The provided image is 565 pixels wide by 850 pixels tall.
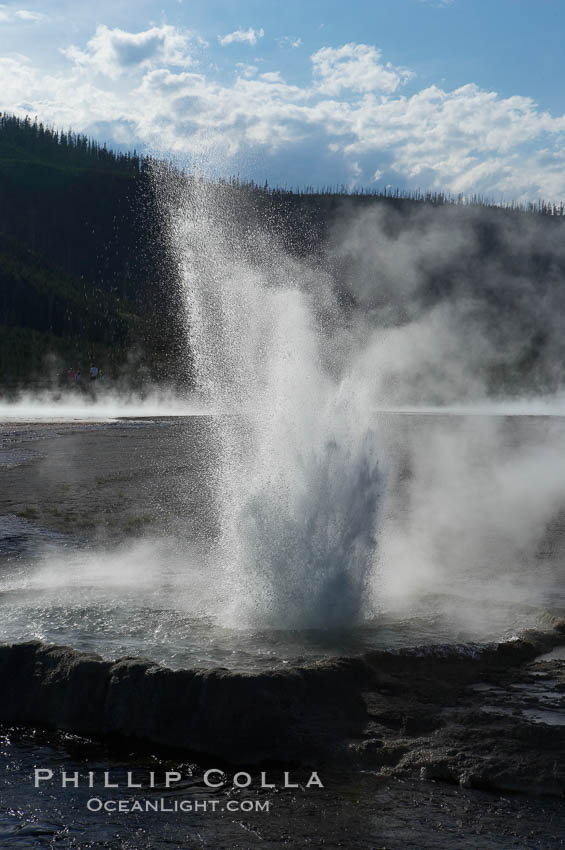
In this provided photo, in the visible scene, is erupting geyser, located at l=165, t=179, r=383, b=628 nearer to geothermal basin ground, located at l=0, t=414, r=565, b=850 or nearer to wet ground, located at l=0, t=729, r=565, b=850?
geothermal basin ground, located at l=0, t=414, r=565, b=850

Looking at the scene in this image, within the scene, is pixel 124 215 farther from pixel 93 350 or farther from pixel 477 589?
pixel 477 589

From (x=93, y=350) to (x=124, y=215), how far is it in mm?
69502

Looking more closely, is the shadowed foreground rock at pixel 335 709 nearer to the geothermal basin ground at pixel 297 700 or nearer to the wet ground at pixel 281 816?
the geothermal basin ground at pixel 297 700

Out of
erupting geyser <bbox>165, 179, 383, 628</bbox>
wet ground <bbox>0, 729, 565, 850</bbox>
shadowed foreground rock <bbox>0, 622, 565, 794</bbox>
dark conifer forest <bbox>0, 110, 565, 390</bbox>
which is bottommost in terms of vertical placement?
wet ground <bbox>0, 729, 565, 850</bbox>

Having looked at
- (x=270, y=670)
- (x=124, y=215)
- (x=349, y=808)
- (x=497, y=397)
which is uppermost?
(x=124, y=215)

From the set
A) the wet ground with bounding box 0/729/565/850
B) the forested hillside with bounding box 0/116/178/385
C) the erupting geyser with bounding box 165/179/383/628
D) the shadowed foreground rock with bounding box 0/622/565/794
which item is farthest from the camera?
the forested hillside with bounding box 0/116/178/385

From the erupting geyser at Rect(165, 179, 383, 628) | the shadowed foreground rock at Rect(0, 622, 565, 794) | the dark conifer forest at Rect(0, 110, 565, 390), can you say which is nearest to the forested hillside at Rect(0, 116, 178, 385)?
the dark conifer forest at Rect(0, 110, 565, 390)

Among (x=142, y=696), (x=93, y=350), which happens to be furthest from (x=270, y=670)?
(x=93, y=350)

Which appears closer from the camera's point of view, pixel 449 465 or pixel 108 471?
pixel 108 471

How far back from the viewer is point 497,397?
43.5 meters

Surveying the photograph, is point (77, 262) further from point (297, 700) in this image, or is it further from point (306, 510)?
point (297, 700)

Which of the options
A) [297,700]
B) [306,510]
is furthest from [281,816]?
[306,510]

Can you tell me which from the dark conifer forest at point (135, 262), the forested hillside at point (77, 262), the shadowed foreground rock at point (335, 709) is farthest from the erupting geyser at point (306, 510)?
the forested hillside at point (77, 262)

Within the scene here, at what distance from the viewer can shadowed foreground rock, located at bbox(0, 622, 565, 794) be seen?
193 inches
